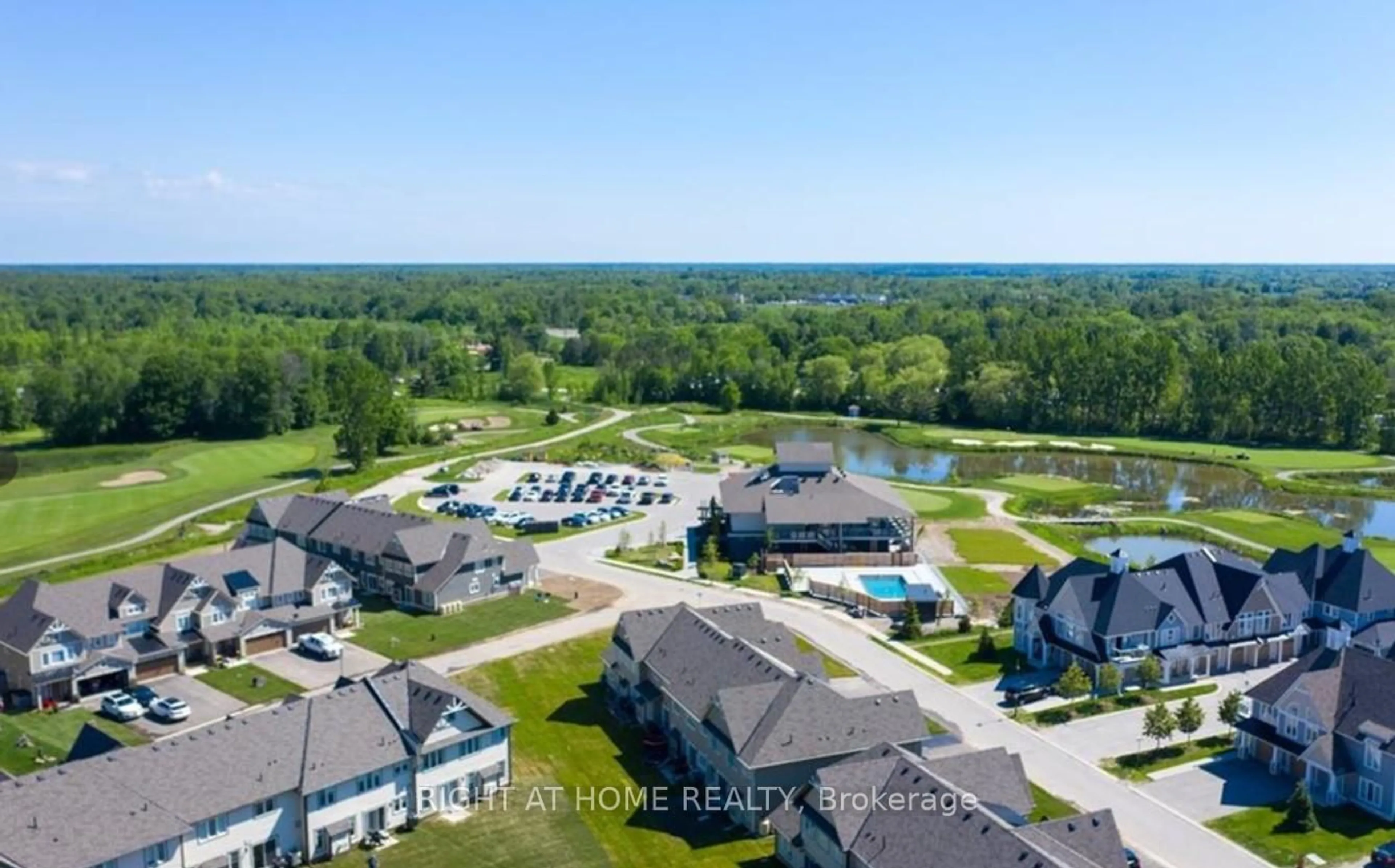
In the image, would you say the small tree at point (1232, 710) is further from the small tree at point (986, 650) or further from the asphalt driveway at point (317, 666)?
the asphalt driveway at point (317, 666)

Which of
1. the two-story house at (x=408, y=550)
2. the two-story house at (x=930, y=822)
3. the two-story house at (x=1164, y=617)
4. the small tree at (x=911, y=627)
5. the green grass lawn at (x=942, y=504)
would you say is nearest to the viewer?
the two-story house at (x=930, y=822)

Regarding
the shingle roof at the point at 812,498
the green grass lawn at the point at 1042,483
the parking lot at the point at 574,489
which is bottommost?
the green grass lawn at the point at 1042,483

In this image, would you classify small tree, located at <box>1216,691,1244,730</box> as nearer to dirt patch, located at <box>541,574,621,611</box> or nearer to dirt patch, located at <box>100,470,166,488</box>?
dirt patch, located at <box>541,574,621,611</box>

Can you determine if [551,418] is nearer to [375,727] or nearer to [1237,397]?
[1237,397]

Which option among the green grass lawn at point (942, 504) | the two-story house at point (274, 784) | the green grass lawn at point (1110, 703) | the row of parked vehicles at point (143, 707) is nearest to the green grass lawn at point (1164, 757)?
the green grass lawn at point (1110, 703)

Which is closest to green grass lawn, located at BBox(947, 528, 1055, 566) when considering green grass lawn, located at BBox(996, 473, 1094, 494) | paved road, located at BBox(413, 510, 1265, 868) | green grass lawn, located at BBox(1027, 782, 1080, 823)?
paved road, located at BBox(413, 510, 1265, 868)

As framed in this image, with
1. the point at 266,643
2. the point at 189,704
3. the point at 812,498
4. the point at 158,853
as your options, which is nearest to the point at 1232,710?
the point at 812,498

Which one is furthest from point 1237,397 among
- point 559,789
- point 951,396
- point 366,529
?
point 559,789
